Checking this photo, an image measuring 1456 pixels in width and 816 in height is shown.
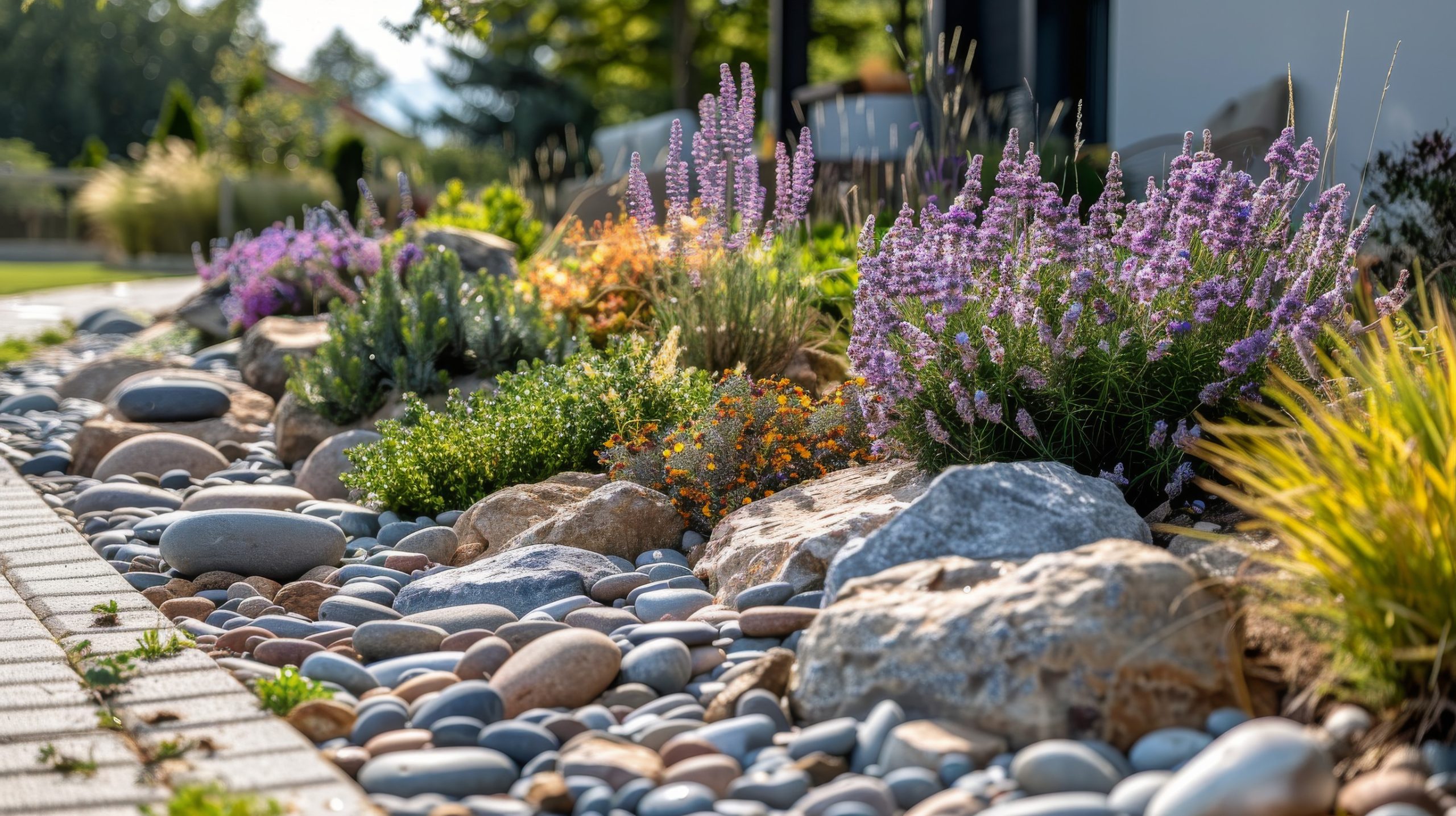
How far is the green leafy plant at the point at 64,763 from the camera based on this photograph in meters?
2.18

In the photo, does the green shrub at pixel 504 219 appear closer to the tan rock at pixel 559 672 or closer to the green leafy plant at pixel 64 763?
the tan rock at pixel 559 672

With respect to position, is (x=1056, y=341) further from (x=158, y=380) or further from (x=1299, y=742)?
(x=158, y=380)

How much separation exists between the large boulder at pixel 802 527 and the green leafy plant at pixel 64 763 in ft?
5.23

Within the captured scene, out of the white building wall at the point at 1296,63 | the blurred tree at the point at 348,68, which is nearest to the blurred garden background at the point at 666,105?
the white building wall at the point at 1296,63

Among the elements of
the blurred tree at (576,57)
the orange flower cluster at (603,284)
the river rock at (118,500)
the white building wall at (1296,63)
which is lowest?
the river rock at (118,500)

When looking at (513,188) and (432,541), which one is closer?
(432,541)

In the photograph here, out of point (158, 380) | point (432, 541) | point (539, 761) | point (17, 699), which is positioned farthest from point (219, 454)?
point (539, 761)

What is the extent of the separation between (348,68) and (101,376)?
6254cm

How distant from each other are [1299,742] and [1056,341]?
1.45 m

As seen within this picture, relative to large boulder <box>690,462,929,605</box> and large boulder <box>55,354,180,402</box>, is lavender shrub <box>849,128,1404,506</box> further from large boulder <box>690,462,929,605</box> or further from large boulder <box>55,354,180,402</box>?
large boulder <box>55,354,180,402</box>

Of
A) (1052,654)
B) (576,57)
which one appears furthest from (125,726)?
(576,57)

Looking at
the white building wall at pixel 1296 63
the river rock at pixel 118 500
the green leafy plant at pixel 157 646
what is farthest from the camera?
the white building wall at pixel 1296 63

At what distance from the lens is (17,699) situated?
8.30ft

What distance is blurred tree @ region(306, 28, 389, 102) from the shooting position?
63500 millimetres
